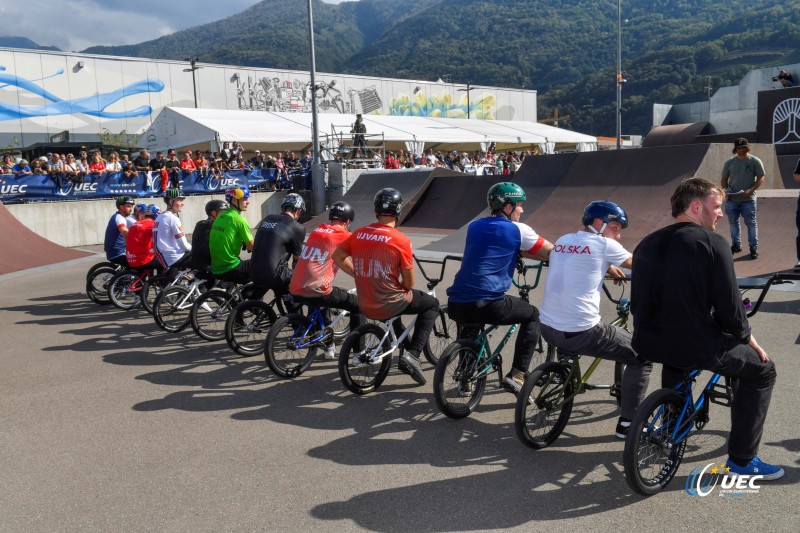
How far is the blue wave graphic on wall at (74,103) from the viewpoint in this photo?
4319cm

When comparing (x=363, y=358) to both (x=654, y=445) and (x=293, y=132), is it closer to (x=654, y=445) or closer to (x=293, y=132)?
(x=654, y=445)

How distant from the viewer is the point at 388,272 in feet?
18.8

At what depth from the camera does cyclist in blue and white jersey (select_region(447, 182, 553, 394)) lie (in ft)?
17.3

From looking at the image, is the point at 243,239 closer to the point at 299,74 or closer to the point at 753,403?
the point at 753,403

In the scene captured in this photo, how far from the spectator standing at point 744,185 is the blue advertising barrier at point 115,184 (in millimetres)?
17221

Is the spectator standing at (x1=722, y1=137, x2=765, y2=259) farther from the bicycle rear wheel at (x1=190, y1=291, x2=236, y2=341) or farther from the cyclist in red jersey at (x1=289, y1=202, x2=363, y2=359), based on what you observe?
the bicycle rear wheel at (x1=190, y1=291, x2=236, y2=341)

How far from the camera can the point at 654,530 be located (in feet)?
11.4

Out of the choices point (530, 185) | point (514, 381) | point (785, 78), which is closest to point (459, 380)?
point (514, 381)

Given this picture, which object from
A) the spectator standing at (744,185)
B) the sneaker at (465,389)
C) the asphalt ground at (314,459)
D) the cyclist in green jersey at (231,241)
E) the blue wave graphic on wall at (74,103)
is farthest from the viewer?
the blue wave graphic on wall at (74,103)

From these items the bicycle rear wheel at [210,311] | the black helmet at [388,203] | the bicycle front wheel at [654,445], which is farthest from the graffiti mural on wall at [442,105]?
the bicycle front wheel at [654,445]

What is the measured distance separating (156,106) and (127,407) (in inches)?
1946

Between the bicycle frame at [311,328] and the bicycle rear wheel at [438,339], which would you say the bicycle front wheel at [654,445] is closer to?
the bicycle rear wheel at [438,339]

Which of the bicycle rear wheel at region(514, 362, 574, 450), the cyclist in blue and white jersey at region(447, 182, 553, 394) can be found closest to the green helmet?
the cyclist in blue and white jersey at region(447, 182, 553, 394)

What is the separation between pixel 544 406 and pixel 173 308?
18.9ft
